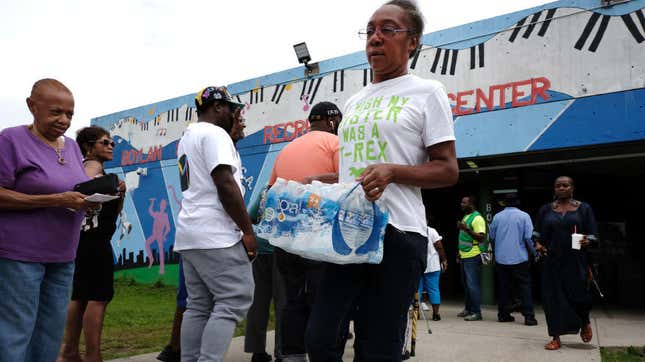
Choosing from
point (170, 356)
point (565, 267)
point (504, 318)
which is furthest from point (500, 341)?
point (170, 356)

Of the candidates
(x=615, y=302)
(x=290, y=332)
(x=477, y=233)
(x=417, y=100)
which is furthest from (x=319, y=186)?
(x=615, y=302)

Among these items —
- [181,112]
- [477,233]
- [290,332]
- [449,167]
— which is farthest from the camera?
[181,112]

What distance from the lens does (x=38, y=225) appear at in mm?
2598

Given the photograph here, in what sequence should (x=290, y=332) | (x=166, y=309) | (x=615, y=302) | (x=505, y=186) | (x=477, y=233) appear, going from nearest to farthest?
1. (x=290, y=332)
2. (x=477, y=233)
3. (x=166, y=309)
4. (x=505, y=186)
5. (x=615, y=302)

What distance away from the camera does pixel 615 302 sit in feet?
37.0

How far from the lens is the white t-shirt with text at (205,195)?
10.1 feet

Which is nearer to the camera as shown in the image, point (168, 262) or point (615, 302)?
point (615, 302)

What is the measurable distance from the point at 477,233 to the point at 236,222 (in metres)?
5.96

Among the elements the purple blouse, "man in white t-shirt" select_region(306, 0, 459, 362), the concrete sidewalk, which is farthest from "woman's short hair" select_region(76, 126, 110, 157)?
"man in white t-shirt" select_region(306, 0, 459, 362)

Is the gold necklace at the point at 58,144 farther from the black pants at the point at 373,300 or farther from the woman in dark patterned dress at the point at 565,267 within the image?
the woman in dark patterned dress at the point at 565,267

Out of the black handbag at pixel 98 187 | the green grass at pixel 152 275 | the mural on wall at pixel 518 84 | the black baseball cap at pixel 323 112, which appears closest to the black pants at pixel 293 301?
the black baseball cap at pixel 323 112

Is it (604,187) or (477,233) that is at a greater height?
(604,187)

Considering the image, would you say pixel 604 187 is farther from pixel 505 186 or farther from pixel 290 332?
pixel 290 332

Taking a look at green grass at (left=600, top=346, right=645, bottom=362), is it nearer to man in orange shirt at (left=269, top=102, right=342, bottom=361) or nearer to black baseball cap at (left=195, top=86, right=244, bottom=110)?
man in orange shirt at (left=269, top=102, right=342, bottom=361)
